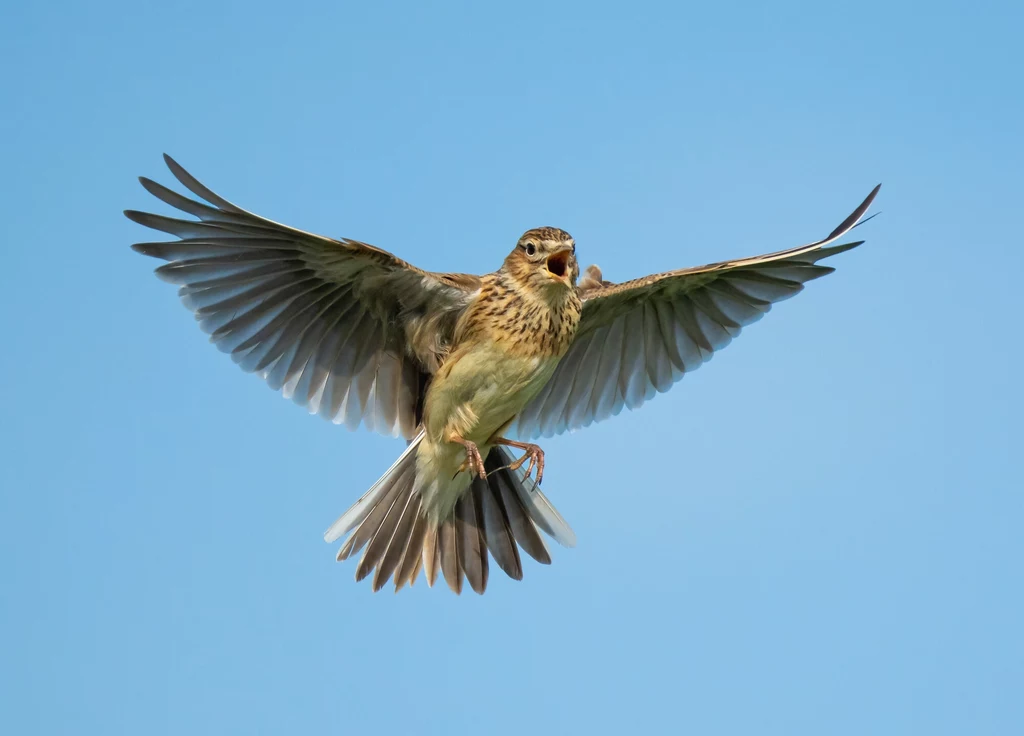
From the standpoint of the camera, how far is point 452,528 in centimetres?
812

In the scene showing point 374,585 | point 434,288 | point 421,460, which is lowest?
point 374,585

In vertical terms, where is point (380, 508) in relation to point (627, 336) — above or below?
below

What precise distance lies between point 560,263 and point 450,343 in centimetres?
84

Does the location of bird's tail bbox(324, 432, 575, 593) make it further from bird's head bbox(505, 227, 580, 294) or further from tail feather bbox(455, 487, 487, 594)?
bird's head bbox(505, 227, 580, 294)

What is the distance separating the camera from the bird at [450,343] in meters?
6.98

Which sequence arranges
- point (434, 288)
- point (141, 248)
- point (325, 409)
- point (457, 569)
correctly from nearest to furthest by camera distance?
1. point (141, 248)
2. point (434, 288)
3. point (325, 409)
4. point (457, 569)

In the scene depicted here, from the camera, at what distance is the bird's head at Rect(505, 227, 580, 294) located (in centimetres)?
699

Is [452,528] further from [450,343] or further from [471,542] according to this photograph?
[450,343]

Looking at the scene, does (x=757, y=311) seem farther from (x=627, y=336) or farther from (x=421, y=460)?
(x=421, y=460)

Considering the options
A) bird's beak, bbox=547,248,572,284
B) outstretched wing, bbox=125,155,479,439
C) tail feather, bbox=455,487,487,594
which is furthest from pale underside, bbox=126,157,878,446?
tail feather, bbox=455,487,487,594

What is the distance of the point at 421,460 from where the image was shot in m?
7.76

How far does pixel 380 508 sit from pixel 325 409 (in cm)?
78

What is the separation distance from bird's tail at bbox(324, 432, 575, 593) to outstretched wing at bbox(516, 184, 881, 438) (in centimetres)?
63

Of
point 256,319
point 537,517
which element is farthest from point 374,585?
point 256,319
